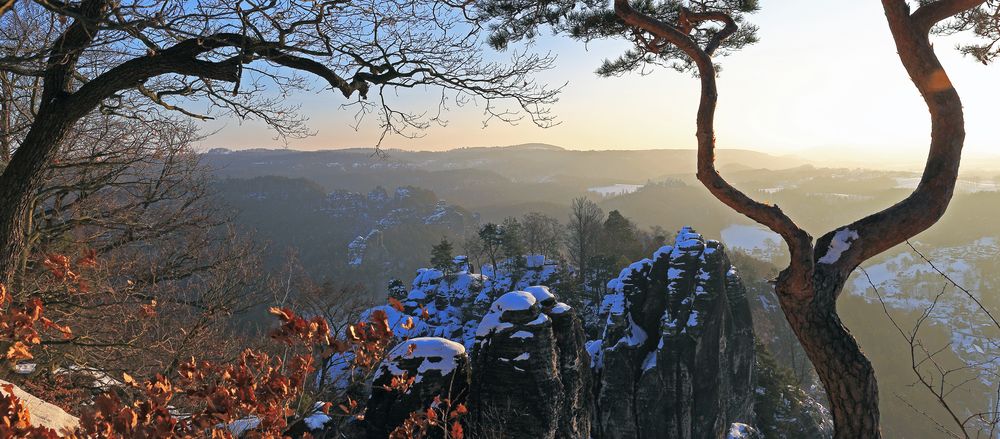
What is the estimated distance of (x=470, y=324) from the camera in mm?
28281

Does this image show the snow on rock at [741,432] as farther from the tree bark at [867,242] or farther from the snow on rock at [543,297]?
the tree bark at [867,242]

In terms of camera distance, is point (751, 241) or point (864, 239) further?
point (751, 241)

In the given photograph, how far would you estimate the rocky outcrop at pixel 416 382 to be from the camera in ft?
31.0

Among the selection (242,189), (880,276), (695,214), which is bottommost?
(880,276)

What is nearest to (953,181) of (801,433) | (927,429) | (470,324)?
(801,433)

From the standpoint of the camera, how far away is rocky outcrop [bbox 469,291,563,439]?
9852 mm

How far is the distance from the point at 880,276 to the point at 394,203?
128294mm

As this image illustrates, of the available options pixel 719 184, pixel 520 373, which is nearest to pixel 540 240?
pixel 520 373

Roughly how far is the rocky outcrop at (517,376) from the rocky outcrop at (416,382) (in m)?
0.53

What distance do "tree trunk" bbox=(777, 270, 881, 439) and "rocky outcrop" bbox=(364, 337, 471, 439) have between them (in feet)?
22.9

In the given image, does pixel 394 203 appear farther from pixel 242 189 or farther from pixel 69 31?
pixel 69 31

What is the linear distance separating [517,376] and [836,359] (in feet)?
24.3

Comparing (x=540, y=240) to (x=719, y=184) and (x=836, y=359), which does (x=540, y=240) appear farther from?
(x=836, y=359)

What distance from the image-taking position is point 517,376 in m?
10.1
